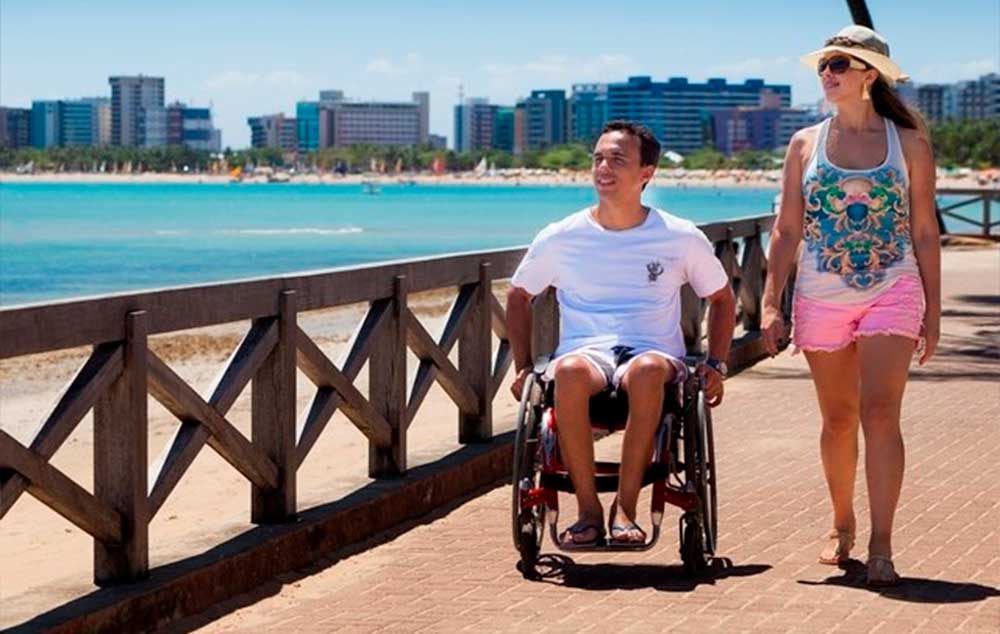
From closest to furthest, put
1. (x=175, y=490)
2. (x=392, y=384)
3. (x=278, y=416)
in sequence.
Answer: (x=278, y=416) < (x=392, y=384) < (x=175, y=490)

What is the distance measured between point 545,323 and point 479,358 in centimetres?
119

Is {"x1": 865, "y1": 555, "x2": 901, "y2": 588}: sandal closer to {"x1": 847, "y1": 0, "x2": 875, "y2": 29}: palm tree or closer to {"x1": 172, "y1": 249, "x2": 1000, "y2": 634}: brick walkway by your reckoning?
{"x1": 172, "y1": 249, "x2": 1000, "y2": 634}: brick walkway

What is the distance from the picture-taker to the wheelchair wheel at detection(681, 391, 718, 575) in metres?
7.25

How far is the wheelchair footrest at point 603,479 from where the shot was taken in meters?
7.25

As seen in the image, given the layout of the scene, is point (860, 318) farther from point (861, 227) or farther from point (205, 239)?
point (205, 239)

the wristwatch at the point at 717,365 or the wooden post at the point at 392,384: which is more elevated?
the wristwatch at the point at 717,365

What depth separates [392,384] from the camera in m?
8.99

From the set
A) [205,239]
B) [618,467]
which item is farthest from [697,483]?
[205,239]

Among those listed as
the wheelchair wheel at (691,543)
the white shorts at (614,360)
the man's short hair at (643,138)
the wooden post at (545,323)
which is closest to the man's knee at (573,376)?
the white shorts at (614,360)

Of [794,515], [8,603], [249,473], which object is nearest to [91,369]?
[8,603]

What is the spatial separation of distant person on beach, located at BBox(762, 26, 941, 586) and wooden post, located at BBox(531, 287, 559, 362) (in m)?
3.76

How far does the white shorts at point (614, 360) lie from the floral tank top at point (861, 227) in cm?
54

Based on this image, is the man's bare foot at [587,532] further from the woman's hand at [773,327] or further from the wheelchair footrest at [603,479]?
the woman's hand at [773,327]

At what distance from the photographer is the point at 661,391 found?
7113mm
